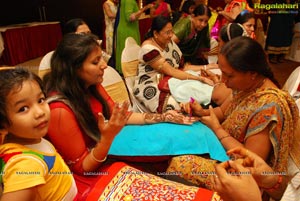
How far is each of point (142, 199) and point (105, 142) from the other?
0.92 ft

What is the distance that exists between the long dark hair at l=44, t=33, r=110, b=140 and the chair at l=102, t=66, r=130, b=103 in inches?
25.5

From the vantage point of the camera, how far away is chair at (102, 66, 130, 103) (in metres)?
1.91

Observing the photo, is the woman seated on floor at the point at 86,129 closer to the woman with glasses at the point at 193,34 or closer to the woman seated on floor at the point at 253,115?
the woman seated on floor at the point at 253,115

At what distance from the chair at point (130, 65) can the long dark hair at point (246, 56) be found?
3.52 feet

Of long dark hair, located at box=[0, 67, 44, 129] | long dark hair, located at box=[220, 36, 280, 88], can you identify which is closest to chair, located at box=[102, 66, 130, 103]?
long dark hair, located at box=[220, 36, 280, 88]

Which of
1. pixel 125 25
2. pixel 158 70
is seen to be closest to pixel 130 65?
pixel 158 70

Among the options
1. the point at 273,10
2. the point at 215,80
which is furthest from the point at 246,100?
the point at 273,10

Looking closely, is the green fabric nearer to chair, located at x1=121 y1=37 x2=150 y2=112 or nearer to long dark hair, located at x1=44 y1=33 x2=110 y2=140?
chair, located at x1=121 y1=37 x2=150 y2=112

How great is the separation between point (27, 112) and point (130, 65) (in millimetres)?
1458

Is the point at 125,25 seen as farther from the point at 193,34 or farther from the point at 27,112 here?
the point at 27,112

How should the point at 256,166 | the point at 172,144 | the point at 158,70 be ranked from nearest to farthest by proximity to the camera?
the point at 256,166
the point at 172,144
the point at 158,70

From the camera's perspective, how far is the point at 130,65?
7.24 ft

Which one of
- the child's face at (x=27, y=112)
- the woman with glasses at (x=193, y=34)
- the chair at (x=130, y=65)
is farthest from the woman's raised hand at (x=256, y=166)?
the woman with glasses at (x=193, y=34)

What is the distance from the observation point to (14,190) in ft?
2.32
